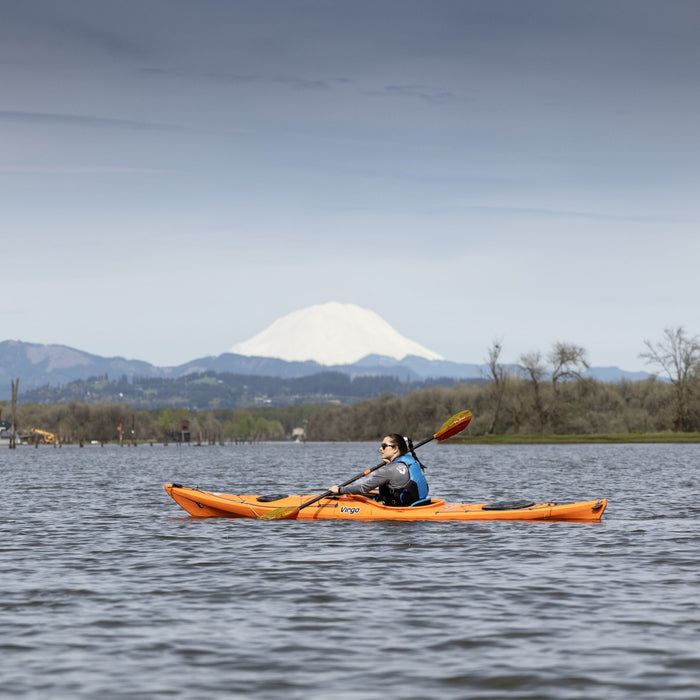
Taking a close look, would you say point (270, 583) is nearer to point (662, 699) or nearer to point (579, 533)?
point (662, 699)

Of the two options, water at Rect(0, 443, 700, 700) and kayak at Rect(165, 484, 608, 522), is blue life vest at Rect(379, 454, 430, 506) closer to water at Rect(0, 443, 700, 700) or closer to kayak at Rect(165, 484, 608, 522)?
kayak at Rect(165, 484, 608, 522)

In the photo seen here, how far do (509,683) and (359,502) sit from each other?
40.7 ft

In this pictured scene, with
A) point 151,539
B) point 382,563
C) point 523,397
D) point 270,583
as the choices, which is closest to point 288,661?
point 270,583

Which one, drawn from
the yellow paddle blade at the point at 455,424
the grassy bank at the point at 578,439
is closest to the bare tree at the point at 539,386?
the grassy bank at the point at 578,439

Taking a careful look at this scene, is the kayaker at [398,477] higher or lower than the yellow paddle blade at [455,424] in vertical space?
lower

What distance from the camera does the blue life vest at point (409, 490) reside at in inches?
779

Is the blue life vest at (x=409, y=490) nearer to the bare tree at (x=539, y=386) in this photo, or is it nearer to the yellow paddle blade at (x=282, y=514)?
the yellow paddle blade at (x=282, y=514)

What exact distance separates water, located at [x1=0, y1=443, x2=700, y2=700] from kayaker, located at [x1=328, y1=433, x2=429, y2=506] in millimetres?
663

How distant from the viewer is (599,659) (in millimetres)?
8875

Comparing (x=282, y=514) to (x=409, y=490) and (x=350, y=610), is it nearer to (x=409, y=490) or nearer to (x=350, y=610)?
(x=409, y=490)

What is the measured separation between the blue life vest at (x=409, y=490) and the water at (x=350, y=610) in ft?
1.94

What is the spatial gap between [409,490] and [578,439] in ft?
329


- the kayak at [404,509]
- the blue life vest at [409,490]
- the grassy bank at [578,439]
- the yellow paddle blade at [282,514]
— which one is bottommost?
the grassy bank at [578,439]

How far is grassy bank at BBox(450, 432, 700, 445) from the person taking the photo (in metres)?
107
